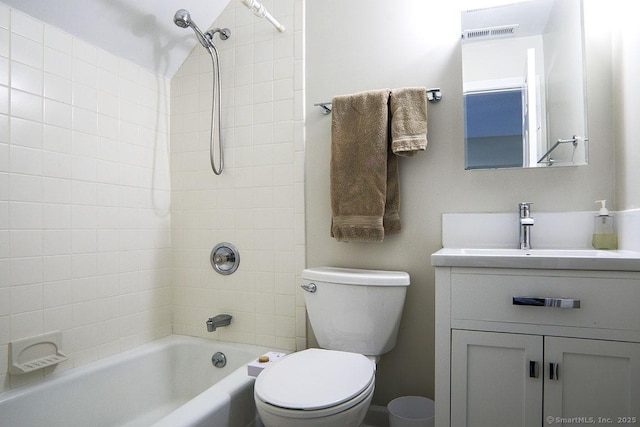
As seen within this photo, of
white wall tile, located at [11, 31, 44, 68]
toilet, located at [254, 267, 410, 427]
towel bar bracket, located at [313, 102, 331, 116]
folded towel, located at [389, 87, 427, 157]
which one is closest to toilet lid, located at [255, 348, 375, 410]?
toilet, located at [254, 267, 410, 427]

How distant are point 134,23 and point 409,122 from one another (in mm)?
1355

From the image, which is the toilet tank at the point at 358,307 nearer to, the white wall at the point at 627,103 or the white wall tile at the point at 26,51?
the white wall at the point at 627,103

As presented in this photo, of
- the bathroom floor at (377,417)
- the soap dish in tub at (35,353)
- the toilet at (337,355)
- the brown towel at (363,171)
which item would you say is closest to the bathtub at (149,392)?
the soap dish in tub at (35,353)

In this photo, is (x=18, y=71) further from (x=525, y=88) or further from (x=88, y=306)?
(x=525, y=88)

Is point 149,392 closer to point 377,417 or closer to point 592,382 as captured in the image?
point 377,417

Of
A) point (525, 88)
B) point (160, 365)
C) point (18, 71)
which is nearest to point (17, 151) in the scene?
point (18, 71)

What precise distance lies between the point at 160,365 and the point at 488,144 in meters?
1.84

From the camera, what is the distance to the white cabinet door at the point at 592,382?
1014 millimetres

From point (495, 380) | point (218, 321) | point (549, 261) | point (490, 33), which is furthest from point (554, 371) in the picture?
point (218, 321)

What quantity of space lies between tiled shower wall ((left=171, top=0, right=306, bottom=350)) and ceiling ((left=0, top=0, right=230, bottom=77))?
8cm

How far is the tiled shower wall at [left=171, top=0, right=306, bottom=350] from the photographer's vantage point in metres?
1.88

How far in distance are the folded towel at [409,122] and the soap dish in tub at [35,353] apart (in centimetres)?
158

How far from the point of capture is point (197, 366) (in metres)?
1.95

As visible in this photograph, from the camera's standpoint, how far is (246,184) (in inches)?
76.9
